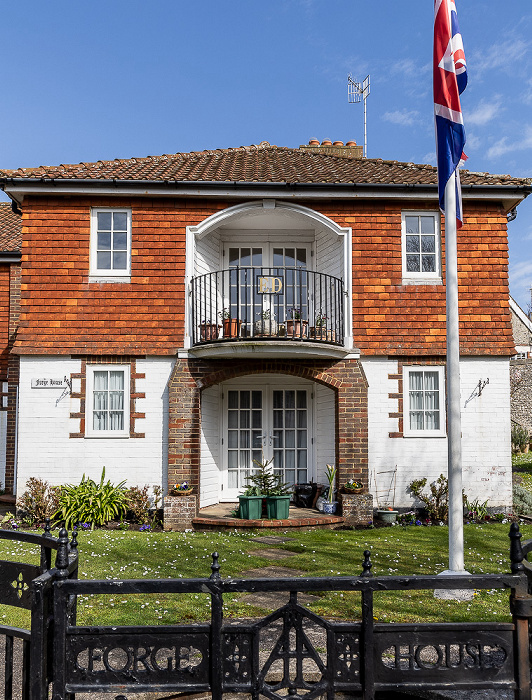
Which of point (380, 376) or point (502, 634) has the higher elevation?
point (380, 376)

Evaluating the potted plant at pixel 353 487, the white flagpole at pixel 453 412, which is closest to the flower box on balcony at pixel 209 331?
the potted plant at pixel 353 487

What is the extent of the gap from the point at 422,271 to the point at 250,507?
540 centimetres

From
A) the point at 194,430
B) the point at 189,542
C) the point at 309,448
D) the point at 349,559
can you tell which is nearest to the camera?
the point at 349,559

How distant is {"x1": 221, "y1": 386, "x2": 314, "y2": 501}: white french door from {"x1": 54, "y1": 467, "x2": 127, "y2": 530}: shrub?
94.0 inches

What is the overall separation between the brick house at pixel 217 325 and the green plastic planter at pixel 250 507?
100 cm

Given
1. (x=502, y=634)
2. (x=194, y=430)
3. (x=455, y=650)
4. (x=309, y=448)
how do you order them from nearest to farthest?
(x=502, y=634) < (x=455, y=650) < (x=194, y=430) < (x=309, y=448)

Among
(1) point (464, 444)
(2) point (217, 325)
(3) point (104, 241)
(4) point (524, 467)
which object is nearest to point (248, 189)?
A: (2) point (217, 325)

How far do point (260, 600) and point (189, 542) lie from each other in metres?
3.03

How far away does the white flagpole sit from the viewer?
246 inches

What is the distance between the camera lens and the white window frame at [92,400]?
11258 mm

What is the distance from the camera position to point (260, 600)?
20.7 feet

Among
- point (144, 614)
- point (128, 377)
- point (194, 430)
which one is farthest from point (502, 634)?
point (128, 377)

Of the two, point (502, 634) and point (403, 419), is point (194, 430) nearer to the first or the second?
point (403, 419)

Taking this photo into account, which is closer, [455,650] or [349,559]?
[455,650]
